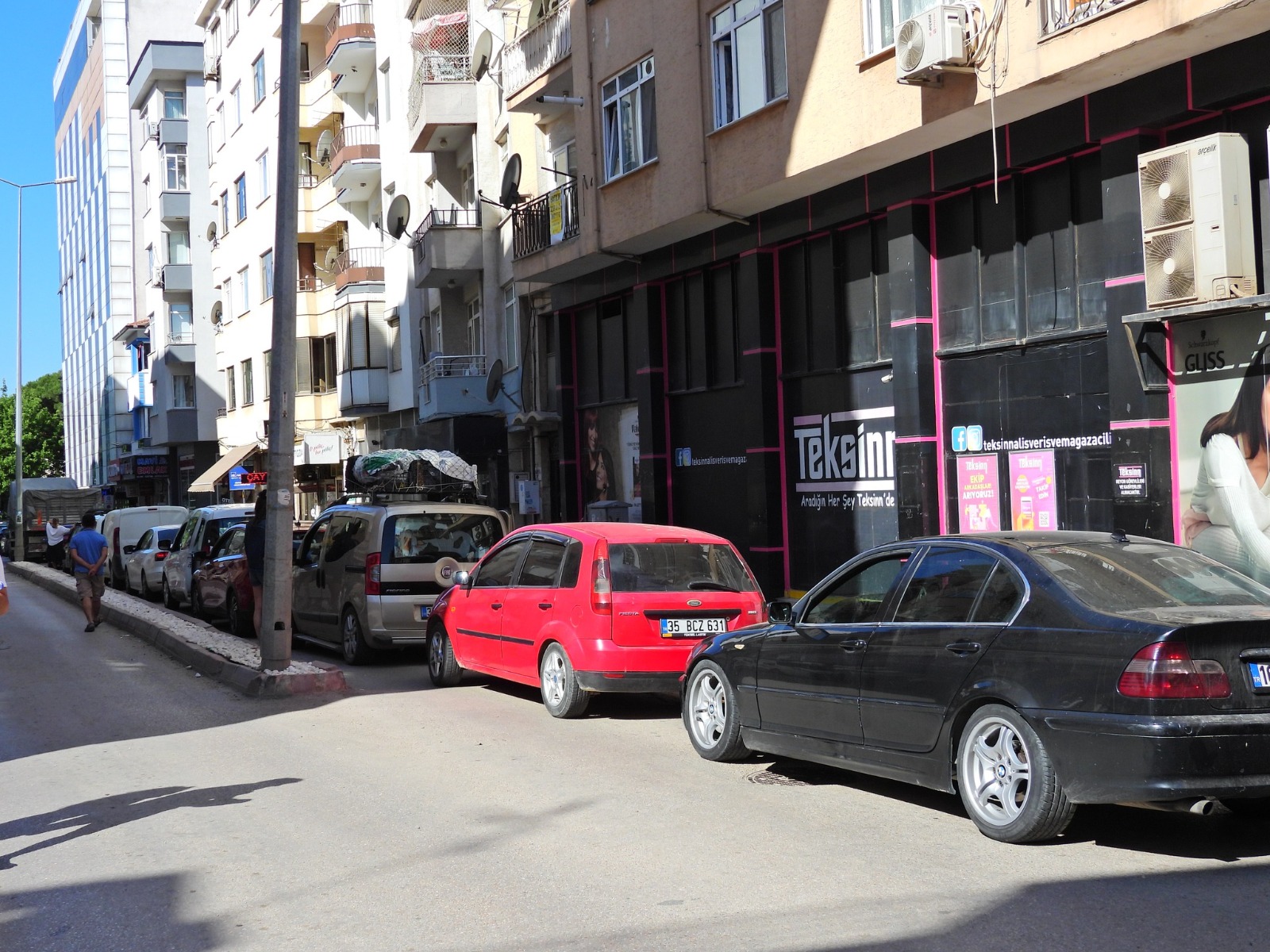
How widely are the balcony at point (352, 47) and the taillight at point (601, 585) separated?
93.5ft

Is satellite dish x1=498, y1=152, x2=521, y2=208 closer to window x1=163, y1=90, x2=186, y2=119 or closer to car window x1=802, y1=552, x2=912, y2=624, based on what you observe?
car window x1=802, y1=552, x2=912, y2=624

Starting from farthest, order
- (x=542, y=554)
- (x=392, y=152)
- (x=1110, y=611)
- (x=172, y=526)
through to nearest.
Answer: (x=392, y=152) → (x=172, y=526) → (x=542, y=554) → (x=1110, y=611)

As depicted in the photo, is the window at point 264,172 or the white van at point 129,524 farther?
the window at point 264,172

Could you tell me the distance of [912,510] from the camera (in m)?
15.8

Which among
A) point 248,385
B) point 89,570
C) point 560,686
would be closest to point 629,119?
point 89,570

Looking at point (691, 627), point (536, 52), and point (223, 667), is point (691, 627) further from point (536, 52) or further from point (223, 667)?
point (536, 52)

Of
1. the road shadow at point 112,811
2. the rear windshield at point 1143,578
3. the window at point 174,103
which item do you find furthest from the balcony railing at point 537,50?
the window at point 174,103

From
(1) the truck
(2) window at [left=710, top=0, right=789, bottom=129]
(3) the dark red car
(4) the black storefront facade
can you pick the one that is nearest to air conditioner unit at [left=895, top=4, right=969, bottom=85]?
(4) the black storefront facade

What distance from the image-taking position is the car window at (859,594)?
307 inches

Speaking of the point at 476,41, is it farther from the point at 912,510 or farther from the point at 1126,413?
the point at 1126,413

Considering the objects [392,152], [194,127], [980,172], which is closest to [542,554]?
[980,172]

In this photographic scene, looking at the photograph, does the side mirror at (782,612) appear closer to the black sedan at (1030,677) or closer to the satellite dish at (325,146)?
the black sedan at (1030,677)

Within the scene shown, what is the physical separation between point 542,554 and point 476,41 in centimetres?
1960

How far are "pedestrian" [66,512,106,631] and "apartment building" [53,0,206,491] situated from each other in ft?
176
